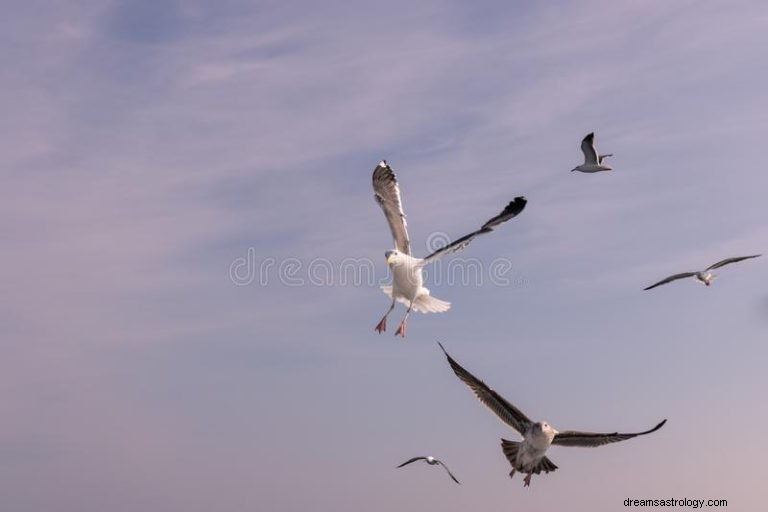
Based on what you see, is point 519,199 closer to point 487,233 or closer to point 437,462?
point 487,233

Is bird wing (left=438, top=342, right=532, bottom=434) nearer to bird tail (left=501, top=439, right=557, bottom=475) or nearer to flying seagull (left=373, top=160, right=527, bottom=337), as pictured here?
bird tail (left=501, top=439, right=557, bottom=475)

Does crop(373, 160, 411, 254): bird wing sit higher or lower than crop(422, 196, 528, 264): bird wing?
higher

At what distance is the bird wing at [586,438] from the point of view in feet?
78.8

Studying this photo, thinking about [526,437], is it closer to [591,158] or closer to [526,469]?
[526,469]

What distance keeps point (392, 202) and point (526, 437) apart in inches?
388

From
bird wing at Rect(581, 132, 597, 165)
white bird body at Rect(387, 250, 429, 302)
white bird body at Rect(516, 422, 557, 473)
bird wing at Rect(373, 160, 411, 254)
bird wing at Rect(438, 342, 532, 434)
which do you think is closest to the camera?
white bird body at Rect(516, 422, 557, 473)

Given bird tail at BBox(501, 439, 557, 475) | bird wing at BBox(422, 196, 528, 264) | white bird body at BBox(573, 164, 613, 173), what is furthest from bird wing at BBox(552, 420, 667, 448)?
white bird body at BBox(573, 164, 613, 173)

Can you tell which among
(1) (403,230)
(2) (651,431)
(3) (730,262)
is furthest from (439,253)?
(3) (730,262)

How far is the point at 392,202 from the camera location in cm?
3203

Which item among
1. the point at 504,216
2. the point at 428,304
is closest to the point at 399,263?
the point at 428,304

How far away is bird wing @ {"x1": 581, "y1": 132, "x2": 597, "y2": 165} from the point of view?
112 feet

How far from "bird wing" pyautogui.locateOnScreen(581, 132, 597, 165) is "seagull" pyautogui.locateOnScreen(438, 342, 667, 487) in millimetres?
11359

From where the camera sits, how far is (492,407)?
2558 cm

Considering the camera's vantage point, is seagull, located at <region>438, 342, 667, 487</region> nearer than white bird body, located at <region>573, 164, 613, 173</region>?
Yes
